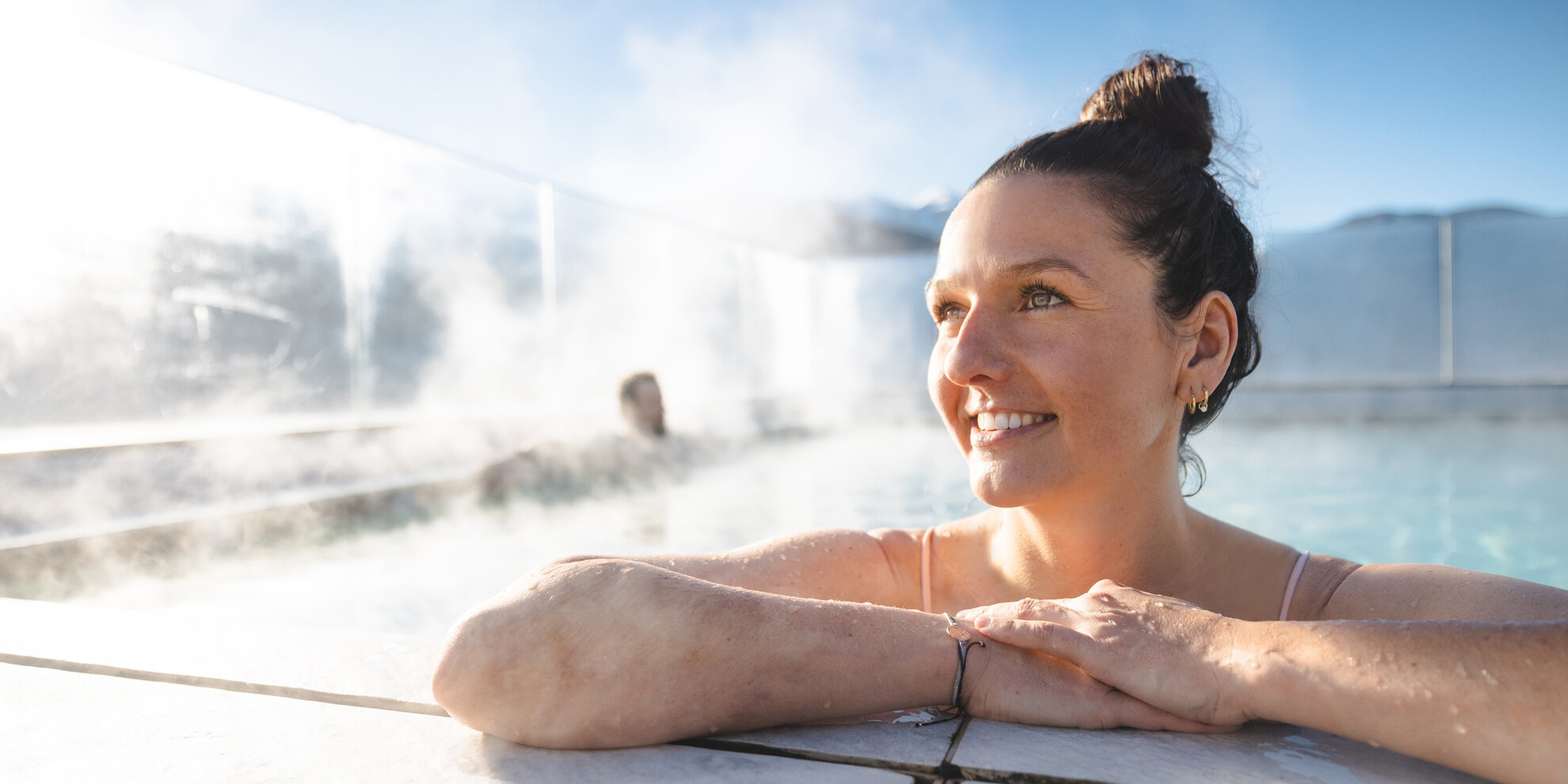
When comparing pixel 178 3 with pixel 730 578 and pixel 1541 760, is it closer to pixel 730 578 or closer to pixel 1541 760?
pixel 730 578

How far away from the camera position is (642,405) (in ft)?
19.5

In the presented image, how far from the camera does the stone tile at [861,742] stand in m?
0.88

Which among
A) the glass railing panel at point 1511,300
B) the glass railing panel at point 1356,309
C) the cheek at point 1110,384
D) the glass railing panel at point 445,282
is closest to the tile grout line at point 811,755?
the cheek at point 1110,384

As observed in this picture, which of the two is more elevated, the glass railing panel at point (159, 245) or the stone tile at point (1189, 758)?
the glass railing panel at point (159, 245)

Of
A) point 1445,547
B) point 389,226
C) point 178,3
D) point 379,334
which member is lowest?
point 1445,547

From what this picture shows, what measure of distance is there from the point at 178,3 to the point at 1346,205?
42.7 ft

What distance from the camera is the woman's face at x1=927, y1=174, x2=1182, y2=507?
1.22 metres

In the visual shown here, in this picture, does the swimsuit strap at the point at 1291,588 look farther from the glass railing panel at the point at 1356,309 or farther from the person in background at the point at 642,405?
the glass railing panel at the point at 1356,309

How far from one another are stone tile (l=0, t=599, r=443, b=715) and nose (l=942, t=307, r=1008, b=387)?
2.67 ft

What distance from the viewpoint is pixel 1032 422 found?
1.26 meters

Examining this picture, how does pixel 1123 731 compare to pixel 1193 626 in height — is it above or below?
below

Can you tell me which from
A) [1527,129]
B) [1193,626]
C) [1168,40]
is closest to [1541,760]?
[1193,626]

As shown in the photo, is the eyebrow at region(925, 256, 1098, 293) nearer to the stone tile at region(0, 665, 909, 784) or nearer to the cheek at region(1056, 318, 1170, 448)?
the cheek at region(1056, 318, 1170, 448)

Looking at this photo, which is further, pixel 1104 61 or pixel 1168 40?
pixel 1168 40
